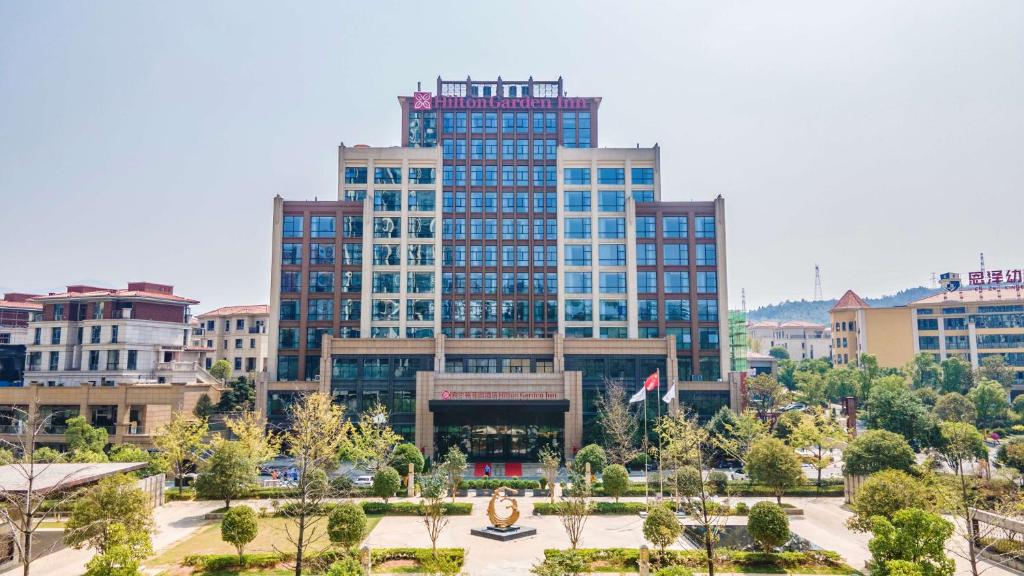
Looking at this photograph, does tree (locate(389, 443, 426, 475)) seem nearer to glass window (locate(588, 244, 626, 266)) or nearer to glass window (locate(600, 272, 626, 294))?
glass window (locate(600, 272, 626, 294))

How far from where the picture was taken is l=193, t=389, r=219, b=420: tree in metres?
61.7

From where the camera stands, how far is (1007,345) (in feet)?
303

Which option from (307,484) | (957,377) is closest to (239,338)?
(307,484)

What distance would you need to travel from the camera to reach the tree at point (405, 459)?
136 ft

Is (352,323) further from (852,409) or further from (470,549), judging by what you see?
(852,409)

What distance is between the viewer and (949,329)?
97.2m

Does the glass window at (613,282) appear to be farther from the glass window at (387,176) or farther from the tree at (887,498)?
the tree at (887,498)

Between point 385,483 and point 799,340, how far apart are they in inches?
6750

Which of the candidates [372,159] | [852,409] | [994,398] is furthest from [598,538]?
[994,398]

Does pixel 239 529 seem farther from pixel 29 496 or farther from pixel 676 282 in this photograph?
pixel 676 282

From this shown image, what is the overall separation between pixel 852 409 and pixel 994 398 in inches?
1087

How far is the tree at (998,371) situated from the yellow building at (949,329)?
18.3 ft

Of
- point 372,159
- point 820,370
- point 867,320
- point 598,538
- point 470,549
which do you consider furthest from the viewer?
point 820,370

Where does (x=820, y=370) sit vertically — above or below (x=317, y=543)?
above
